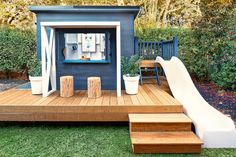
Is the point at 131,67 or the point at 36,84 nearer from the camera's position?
the point at 36,84

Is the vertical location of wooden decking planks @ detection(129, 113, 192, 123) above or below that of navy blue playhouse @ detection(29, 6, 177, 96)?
below

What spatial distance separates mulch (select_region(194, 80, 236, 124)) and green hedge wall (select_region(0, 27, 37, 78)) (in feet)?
21.2

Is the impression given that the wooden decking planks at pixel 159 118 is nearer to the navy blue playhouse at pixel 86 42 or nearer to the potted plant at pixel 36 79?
the navy blue playhouse at pixel 86 42

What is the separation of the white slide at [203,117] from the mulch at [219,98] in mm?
884

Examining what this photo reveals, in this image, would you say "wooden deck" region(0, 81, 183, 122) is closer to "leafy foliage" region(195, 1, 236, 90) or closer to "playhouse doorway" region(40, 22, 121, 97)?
"playhouse doorway" region(40, 22, 121, 97)

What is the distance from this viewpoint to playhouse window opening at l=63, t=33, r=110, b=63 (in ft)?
19.9

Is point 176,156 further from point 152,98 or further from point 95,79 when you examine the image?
point 95,79

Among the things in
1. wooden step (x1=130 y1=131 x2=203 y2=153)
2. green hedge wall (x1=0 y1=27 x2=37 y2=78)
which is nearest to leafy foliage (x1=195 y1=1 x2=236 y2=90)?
wooden step (x1=130 y1=131 x2=203 y2=153)

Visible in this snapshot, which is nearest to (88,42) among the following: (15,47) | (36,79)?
(36,79)

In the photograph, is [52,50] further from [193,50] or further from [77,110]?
[193,50]

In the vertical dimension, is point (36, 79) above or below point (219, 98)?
above

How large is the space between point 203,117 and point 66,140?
2.14 metres

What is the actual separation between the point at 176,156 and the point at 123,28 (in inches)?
140

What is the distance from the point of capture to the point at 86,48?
609cm
